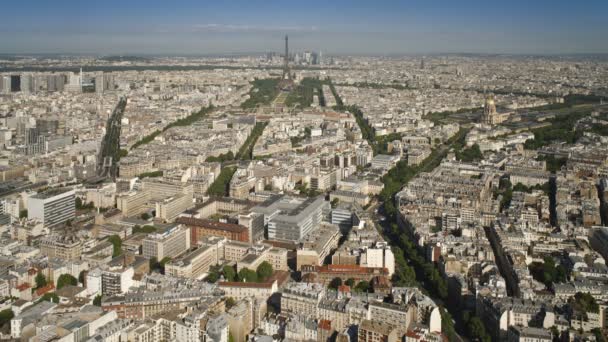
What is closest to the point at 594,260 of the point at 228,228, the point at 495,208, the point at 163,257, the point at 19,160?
the point at 495,208

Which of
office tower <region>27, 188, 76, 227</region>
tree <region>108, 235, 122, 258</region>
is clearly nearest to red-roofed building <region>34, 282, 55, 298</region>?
tree <region>108, 235, 122, 258</region>

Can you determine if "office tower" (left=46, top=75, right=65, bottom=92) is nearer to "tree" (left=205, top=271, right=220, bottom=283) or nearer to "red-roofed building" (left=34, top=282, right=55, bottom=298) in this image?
"red-roofed building" (left=34, top=282, right=55, bottom=298)

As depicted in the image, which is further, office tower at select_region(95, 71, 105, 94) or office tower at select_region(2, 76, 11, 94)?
office tower at select_region(95, 71, 105, 94)

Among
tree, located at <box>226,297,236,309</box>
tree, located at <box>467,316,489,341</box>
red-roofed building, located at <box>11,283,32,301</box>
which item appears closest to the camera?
A: tree, located at <box>467,316,489,341</box>

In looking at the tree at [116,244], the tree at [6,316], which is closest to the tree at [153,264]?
Result: the tree at [116,244]

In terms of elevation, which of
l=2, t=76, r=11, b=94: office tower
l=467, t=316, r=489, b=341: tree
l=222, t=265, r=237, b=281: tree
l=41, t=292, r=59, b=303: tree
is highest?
l=2, t=76, r=11, b=94: office tower

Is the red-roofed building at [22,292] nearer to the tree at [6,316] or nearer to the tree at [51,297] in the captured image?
the tree at [51,297]
